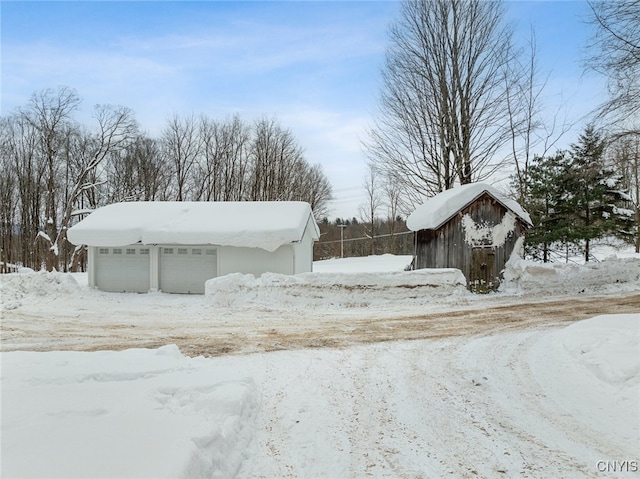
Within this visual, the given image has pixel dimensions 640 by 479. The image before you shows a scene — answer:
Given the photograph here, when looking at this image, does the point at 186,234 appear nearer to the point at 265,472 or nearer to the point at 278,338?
the point at 278,338

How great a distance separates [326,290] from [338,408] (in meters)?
8.69

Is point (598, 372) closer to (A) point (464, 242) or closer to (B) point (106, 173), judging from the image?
(A) point (464, 242)

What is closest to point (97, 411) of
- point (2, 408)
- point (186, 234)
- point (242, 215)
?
point (2, 408)

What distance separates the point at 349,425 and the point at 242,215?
48.3 feet

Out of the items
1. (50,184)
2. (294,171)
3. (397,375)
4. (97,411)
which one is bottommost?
(397,375)

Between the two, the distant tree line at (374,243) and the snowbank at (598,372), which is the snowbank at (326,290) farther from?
the distant tree line at (374,243)

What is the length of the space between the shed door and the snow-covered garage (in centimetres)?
715

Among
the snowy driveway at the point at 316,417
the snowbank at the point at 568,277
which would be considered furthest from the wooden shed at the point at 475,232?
the snowy driveway at the point at 316,417

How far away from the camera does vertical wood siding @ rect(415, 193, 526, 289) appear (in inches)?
637

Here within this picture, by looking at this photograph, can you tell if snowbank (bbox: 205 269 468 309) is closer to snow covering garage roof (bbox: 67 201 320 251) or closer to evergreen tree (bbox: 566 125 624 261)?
snow covering garage roof (bbox: 67 201 320 251)

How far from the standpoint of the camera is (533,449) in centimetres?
395

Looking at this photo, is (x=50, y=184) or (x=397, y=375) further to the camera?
(x=50, y=184)

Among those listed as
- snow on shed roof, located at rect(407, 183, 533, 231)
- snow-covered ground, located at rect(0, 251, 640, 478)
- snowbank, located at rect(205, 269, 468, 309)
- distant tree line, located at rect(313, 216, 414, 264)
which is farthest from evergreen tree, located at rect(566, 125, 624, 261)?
distant tree line, located at rect(313, 216, 414, 264)

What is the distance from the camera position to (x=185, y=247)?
17.2 m
